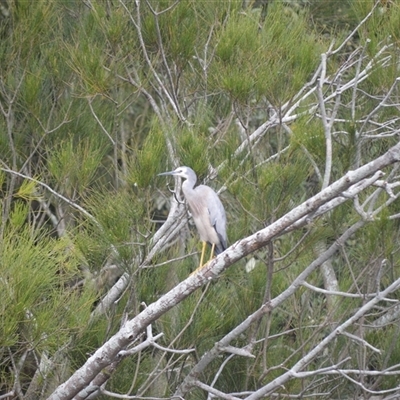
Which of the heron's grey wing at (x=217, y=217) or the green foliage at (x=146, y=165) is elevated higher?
the green foliage at (x=146, y=165)

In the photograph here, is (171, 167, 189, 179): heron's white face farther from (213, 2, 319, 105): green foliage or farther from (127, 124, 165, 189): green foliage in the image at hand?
(213, 2, 319, 105): green foliage

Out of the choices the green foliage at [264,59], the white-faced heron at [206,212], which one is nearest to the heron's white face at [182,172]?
the white-faced heron at [206,212]

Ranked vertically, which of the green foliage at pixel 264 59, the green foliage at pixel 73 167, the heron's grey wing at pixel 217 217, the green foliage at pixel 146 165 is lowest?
the heron's grey wing at pixel 217 217

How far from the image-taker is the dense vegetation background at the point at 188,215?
9.06ft

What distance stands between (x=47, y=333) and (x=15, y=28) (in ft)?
5.31

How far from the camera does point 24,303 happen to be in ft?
8.64

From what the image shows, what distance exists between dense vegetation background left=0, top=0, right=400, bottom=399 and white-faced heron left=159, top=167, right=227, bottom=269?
0.21 feet

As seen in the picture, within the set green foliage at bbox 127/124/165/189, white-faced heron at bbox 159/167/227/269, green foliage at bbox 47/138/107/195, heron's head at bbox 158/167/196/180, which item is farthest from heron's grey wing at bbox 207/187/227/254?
green foliage at bbox 47/138/107/195

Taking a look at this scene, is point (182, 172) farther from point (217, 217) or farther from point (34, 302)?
point (34, 302)

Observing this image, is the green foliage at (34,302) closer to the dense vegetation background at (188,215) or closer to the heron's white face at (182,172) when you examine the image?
the dense vegetation background at (188,215)

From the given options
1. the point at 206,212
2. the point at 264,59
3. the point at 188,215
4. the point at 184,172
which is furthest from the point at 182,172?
the point at 264,59

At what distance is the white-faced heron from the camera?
10.2 ft

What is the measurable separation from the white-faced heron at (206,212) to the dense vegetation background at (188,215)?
6 cm

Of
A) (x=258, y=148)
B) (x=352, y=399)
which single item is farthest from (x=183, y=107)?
(x=352, y=399)
